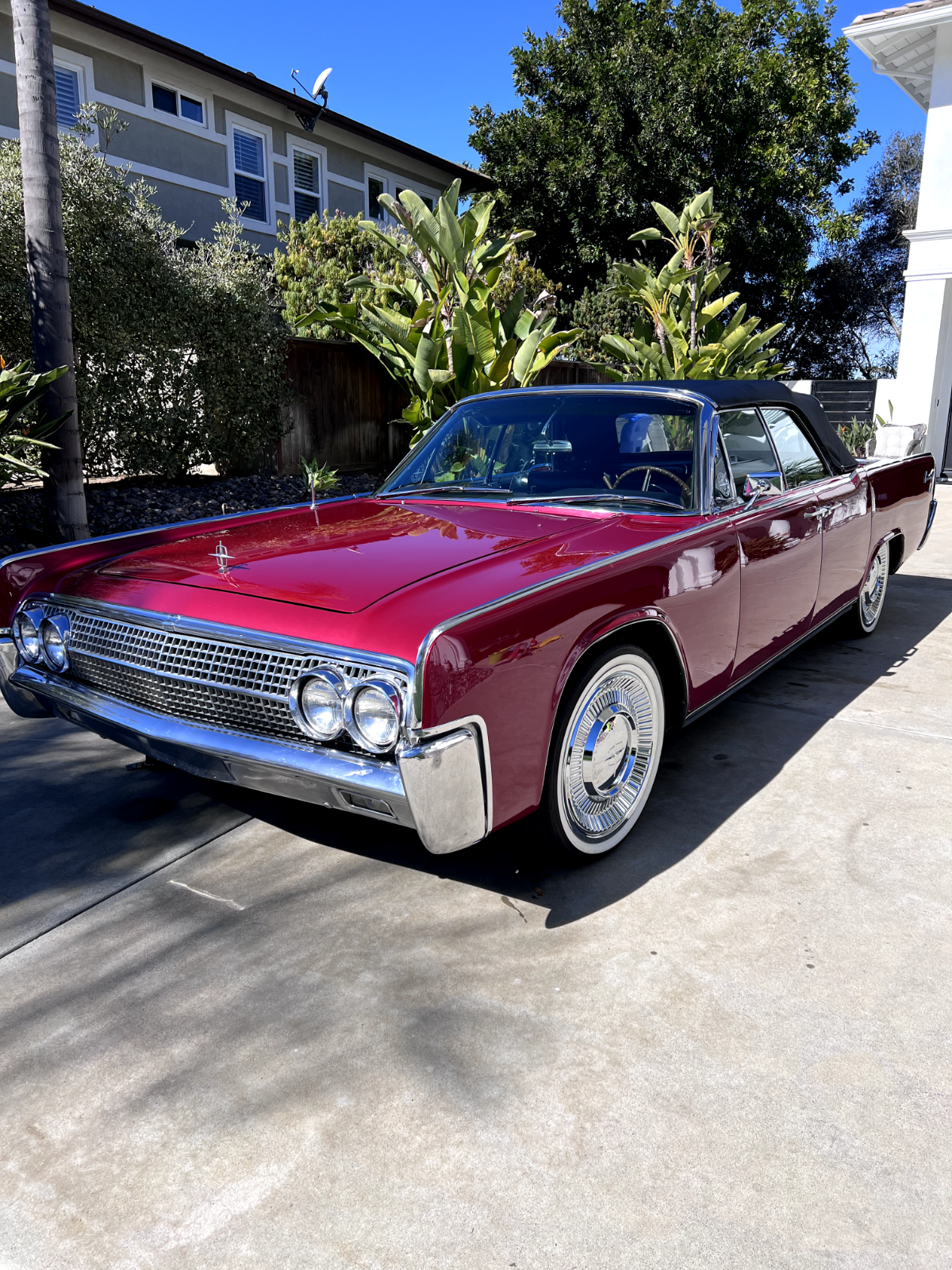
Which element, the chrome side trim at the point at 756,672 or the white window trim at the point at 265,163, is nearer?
the chrome side trim at the point at 756,672

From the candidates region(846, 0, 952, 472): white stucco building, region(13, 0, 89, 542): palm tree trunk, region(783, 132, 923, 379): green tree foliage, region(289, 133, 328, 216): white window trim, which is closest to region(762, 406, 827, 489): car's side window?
region(13, 0, 89, 542): palm tree trunk

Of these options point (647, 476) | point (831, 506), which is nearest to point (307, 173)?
point (831, 506)

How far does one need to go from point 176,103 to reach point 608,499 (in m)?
14.5

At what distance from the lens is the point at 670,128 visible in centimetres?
2139

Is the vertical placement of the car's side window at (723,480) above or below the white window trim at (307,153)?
below

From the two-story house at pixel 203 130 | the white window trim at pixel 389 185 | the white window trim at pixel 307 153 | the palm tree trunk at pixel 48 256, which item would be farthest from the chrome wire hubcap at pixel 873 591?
the white window trim at pixel 389 185

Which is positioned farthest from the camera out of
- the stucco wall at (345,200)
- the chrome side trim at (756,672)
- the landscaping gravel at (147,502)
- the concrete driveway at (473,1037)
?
the stucco wall at (345,200)

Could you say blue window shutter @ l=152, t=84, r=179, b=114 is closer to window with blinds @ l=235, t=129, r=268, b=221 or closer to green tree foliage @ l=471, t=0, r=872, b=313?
window with blinds @ l=235, t=129, r=268, b=221

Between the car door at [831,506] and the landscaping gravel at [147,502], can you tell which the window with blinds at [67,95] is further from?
the car door at [831,506]

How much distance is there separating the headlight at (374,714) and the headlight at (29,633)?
1.41 metres

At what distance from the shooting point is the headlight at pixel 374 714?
237 cm

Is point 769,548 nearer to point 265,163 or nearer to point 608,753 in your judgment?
point 608,753

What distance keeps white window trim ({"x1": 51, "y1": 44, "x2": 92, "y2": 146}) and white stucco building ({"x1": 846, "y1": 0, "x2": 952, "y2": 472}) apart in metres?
10.8

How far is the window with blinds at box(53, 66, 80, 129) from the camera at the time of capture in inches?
523
